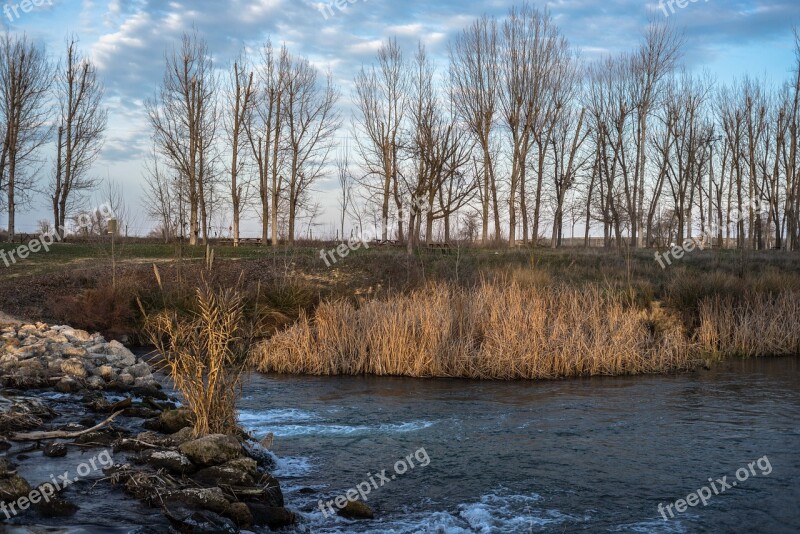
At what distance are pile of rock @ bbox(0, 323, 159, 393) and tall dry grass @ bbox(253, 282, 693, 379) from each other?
112 inches

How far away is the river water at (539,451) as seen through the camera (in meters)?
5.67

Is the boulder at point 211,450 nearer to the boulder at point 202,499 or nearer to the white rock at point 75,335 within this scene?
the boulder at point 202,499

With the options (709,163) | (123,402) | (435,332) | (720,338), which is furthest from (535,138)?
(123,402)

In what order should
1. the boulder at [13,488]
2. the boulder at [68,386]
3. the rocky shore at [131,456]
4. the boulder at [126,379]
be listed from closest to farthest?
the boulder at [13,488], the rocky shore at [131,456], the boulder at [68,386], the boulder at [126,379]

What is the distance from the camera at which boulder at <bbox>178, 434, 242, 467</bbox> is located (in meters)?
5.84


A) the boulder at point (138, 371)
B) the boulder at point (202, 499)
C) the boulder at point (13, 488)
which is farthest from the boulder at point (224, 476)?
the boulder at point (138, 371)

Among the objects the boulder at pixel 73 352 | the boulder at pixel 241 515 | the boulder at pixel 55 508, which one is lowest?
the boulder at pixel 241 515

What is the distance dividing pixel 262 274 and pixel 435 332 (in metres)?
10.1

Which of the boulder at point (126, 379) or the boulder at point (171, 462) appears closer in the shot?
the boulder at point (171, 462)

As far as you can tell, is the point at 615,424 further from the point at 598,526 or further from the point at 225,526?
the point at 225,526

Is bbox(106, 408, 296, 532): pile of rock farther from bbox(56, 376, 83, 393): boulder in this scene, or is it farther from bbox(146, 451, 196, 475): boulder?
bbox(56, 376, 83, 393): boulder

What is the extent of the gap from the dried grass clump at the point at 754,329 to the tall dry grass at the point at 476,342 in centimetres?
165

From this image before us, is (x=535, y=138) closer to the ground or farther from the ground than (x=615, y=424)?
farther from the ground

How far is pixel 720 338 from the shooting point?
48.3 ft
